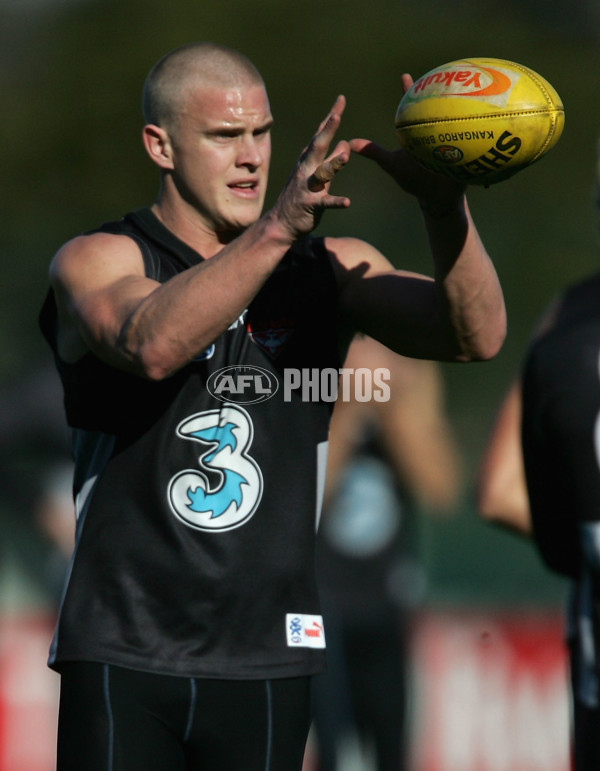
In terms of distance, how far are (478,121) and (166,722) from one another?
1.79 meters

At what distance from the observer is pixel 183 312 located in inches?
127

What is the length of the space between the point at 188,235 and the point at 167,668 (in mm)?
1269

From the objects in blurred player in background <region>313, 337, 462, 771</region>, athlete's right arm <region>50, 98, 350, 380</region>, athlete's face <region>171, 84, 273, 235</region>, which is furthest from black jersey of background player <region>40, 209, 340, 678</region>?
blurred player in background <region>313, 337, 462, 771</region>

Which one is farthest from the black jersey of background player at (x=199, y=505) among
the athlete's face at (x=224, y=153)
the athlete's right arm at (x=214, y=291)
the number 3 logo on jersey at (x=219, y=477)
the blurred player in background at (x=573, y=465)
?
the blurred player in background at (x=573, y=465)

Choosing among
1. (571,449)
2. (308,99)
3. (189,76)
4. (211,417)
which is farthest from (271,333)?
(308,99)

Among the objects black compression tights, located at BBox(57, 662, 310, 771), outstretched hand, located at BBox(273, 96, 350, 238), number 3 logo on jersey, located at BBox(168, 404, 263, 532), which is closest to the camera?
outstretched hand, located at BBox(273, 96, 350, 238)

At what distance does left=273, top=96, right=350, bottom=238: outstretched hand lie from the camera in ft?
10.4

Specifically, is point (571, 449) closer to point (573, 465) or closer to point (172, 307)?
point (573, 465)

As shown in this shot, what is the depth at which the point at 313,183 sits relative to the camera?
319cm

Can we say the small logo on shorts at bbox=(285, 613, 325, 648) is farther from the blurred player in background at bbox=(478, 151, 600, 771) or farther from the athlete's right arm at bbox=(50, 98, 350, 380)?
the athlete's right arm at bbox=(50, 98, 350, 380)

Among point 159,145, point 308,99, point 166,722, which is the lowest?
point 166,722

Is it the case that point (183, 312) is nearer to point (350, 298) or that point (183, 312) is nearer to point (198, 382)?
point (198, 382)

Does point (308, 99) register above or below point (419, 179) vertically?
above

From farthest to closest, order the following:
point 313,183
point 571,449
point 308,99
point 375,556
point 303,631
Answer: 1. point 308,99
2. point 375,556
3. point 303,631
4. point 571,449
5. point 313,183
